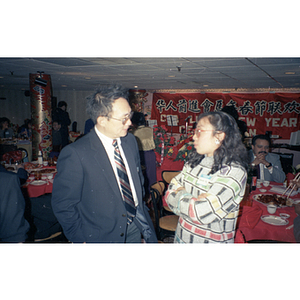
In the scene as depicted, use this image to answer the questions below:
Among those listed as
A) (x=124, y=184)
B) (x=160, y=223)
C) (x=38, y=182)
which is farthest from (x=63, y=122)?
(x=124, y=184)

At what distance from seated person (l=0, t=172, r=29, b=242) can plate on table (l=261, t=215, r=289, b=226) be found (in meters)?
1.92

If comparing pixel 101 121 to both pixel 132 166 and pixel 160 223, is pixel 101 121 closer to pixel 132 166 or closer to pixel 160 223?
pixel 132 166

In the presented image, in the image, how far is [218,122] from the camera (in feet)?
4.53

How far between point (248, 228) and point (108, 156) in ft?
4.28

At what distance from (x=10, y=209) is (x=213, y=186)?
1324 mm

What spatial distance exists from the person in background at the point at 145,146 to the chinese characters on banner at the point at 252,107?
12.6 feet

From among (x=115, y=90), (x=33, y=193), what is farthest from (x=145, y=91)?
(x=115, y=90)

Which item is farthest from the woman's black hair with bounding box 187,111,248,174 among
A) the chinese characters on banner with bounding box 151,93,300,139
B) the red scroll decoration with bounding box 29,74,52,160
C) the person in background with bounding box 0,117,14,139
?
the person in background with bounding box 0,117,14,139

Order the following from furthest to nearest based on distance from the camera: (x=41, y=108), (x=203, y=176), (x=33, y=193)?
(x=41, y=108) < (x=33, y=193) < (x=203, y=176)

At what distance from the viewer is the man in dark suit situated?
1.34 m

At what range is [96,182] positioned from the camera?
1.41m

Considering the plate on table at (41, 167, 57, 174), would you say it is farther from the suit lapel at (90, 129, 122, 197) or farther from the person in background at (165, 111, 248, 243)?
the person in background at (165, 111, 248, 243)

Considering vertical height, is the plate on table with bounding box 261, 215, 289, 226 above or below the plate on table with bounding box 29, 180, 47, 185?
above
